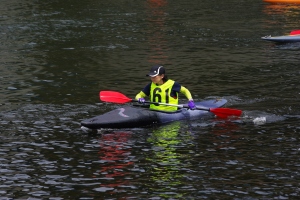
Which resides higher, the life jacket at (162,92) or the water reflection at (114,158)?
the life jacket at (162,92)

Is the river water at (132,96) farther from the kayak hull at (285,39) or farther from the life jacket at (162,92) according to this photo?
the life jacket at (162,92)

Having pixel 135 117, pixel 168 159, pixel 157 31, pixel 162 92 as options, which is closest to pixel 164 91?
pixel 162 92

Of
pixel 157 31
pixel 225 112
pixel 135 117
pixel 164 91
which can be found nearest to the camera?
pixel 135 117

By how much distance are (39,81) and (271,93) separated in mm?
8537

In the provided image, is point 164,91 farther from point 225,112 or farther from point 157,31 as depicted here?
point 157,31

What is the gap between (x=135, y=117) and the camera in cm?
1872

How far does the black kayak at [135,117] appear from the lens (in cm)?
1816

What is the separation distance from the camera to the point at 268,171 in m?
15.0

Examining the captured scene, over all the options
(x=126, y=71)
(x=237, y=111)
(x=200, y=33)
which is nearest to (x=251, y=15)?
(x=200, y=33)

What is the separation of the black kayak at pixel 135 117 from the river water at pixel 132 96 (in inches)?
9.9

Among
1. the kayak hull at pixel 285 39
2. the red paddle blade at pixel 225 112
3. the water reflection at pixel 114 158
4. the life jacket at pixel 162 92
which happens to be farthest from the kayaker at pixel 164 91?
the kayak hull at pixel 285 39

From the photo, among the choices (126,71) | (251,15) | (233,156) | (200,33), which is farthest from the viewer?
(251,15)

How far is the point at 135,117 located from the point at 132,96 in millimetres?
4805

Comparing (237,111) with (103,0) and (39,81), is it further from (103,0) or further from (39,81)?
(103,0)
